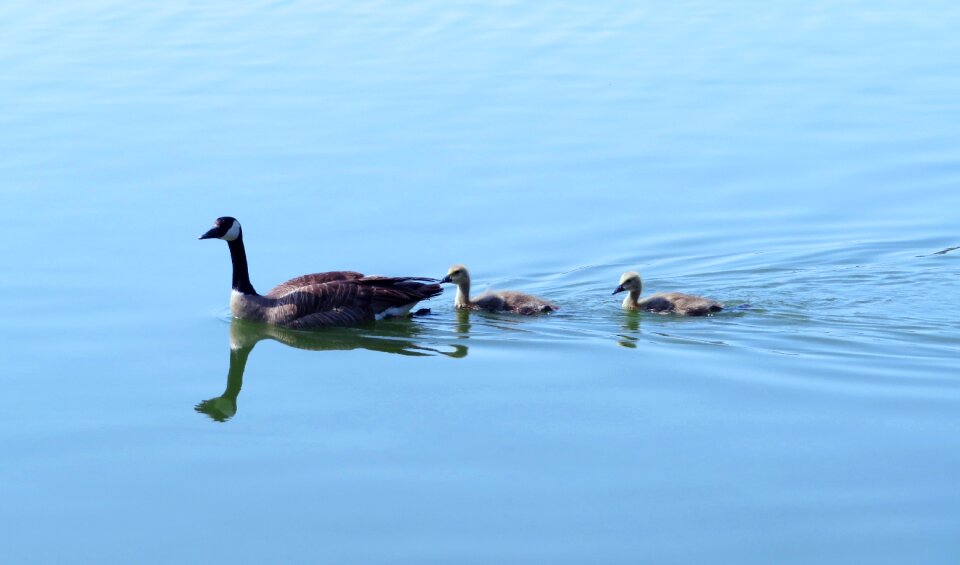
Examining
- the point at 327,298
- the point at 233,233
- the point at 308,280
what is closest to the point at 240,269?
the point at 233,233

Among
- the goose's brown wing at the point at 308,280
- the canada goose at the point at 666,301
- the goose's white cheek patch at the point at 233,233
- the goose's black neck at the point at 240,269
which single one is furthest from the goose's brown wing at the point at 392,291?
the canada goose at the point at 666,301

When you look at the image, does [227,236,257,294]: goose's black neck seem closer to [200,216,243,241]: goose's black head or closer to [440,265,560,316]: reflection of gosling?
[200,216,243,241]: goose's black head

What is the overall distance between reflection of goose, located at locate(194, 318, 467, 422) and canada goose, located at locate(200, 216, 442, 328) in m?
0.09

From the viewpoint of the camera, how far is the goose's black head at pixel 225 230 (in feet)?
47.3

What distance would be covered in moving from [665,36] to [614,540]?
18.1 m

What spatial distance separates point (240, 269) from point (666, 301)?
4.09 m

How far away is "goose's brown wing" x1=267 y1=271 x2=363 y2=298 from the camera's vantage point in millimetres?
14281

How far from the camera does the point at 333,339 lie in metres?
14.0

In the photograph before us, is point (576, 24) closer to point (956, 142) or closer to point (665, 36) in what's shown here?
point (665, 36)

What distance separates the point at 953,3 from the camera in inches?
1109

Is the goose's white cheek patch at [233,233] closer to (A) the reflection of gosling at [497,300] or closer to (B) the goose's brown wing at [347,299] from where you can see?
(B) the goose's brown wing at [347,299]

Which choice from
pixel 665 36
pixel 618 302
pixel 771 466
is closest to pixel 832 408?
pixel 771 466

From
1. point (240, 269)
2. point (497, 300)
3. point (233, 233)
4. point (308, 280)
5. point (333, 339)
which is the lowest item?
point (333, 339)

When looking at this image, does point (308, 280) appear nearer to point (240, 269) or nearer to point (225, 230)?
point (240, 269)
